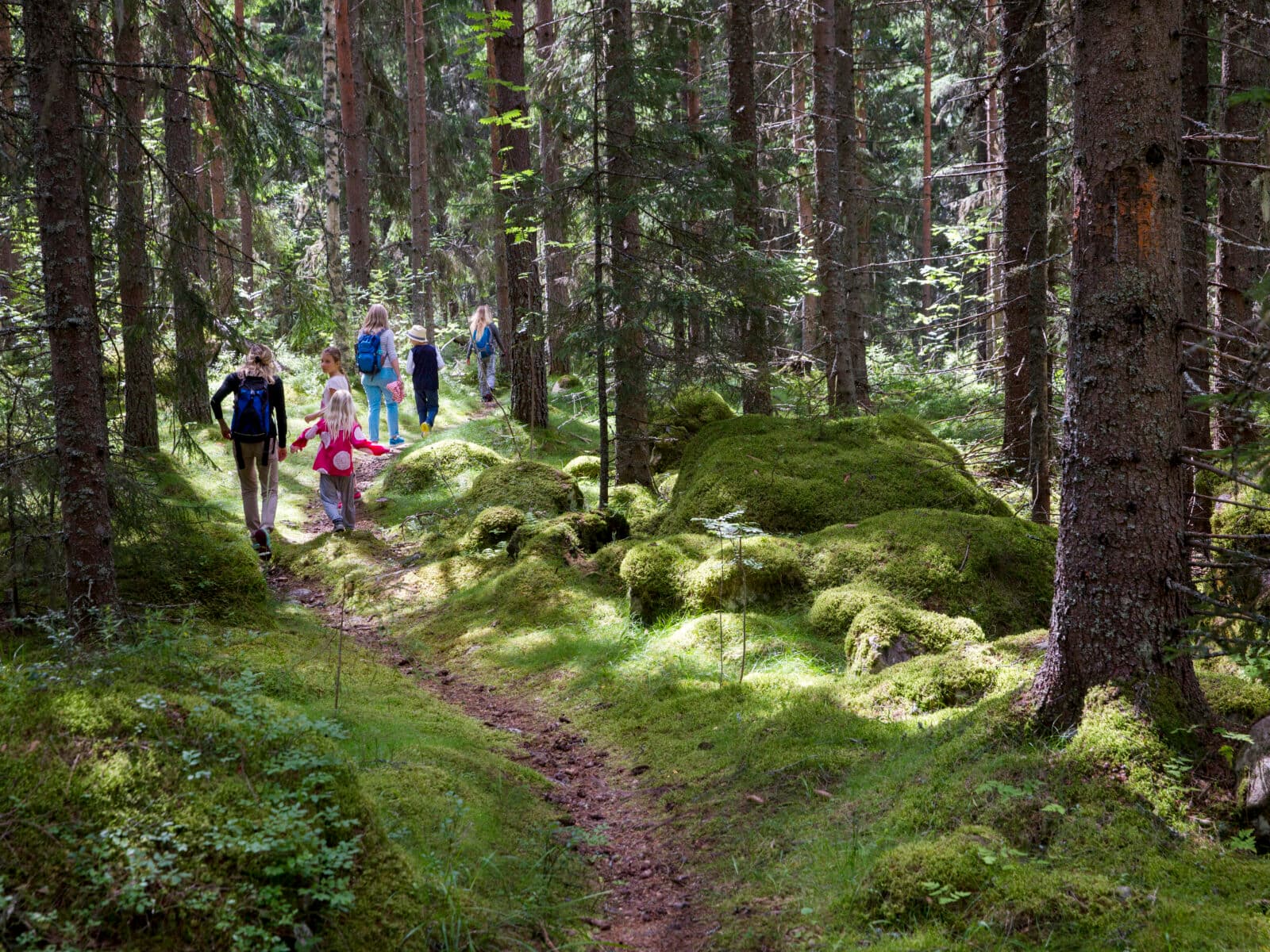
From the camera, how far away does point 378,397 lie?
15.4m

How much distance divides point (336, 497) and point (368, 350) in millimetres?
3811

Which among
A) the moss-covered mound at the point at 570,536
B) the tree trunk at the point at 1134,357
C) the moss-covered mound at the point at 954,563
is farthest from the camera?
the moss-covered mound at the point at 570,536

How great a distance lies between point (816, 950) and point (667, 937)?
75 cm

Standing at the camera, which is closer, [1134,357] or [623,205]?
[1134,357]

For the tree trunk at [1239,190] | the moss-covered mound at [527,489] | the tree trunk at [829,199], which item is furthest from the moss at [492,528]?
the tree trunk at [1239,190]

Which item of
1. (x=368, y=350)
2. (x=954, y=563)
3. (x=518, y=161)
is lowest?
(x=954, y=563)

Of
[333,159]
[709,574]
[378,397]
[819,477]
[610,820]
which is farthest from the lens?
[333,159]

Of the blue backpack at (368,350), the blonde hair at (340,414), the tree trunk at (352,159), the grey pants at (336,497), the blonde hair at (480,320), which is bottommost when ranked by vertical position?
the grey pants at (336,497)

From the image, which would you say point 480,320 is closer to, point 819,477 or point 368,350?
point 368,350

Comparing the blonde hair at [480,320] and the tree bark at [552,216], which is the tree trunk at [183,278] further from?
the blonde hair at [480,320]

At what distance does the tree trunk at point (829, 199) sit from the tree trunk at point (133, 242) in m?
9.49

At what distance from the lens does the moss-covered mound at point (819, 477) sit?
9156 mm

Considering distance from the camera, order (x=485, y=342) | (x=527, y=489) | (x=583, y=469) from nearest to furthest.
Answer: (x=527, y=489) → (x=583, y=469) → (x=485, y=342)

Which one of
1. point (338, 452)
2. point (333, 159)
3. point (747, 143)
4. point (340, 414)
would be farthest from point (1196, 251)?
point (333, 159)
